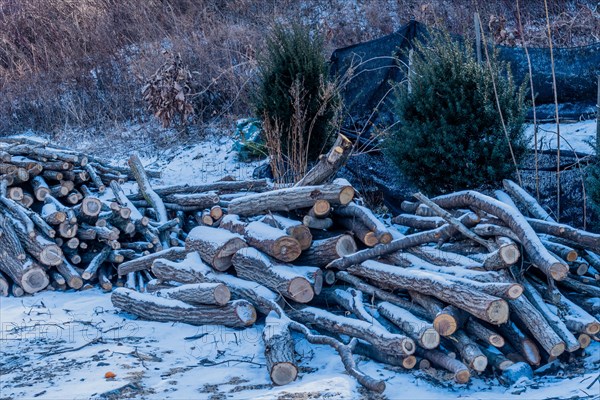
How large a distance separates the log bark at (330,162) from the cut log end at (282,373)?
7.18ft

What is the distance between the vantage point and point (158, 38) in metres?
17.7

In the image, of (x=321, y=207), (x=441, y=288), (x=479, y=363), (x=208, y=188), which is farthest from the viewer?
Answer: (x=208, y=188)

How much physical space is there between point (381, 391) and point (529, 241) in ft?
5.53

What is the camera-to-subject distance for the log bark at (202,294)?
5.98m

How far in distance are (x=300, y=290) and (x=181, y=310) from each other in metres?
1.09

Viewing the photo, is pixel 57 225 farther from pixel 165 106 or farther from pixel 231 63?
pixel 231 63

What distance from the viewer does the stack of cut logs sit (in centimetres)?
516

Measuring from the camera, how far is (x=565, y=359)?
5.27 m

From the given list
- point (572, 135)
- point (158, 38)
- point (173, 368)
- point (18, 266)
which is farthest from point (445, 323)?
point (158, 38)

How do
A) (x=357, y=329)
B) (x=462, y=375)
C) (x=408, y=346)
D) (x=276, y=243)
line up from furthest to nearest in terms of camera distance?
(x=276, y=243)
(x=357, y=329)
(x=408, y=346)
(x=462, y=375)

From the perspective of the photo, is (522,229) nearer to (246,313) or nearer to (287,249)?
(287,249)

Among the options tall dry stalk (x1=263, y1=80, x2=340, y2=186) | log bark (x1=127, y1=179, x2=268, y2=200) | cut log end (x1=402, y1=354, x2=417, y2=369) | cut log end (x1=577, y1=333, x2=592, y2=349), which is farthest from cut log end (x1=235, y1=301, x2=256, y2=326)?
log bark (x1=127, y1=179, x2=268, y2=200)

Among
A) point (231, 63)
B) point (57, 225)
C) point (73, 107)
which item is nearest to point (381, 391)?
point (57, 225)

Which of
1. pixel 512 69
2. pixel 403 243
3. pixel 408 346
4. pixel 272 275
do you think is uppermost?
pixel 512 69
